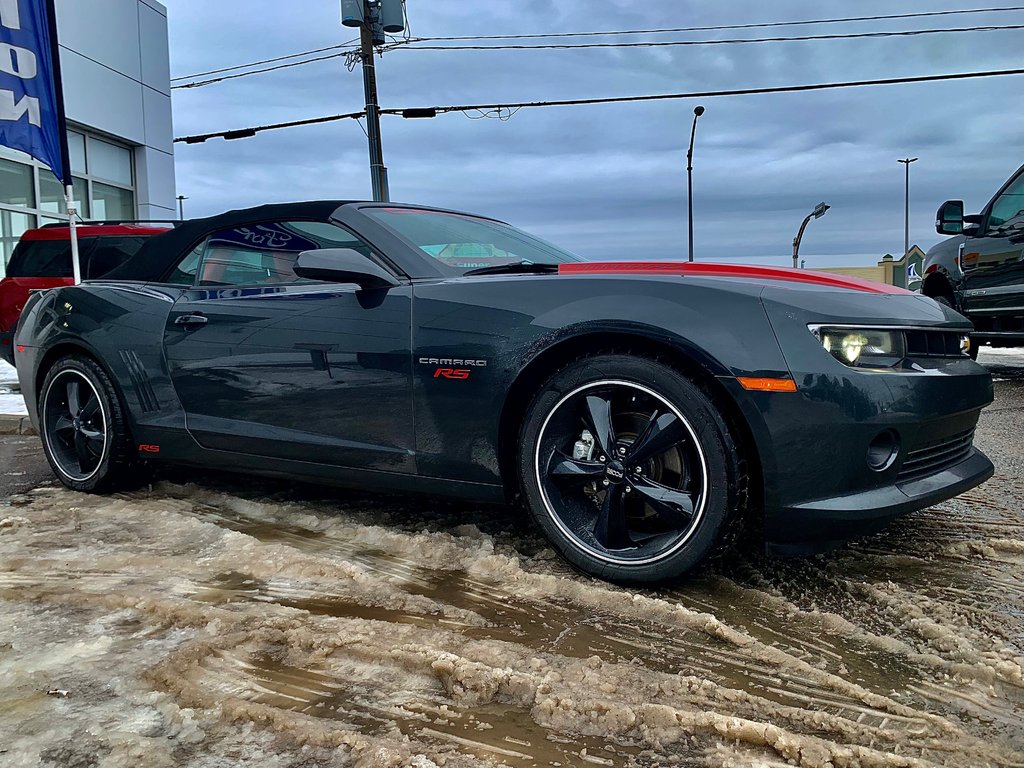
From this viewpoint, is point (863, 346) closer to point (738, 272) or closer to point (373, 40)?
point (738, 272)

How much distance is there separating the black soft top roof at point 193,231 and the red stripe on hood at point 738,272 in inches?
45.8

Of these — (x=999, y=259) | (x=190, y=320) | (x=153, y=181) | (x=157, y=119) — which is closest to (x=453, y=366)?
(x=190, y=320)

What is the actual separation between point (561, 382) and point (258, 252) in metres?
1.65

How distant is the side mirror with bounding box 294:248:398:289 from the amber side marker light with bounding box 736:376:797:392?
1.32m

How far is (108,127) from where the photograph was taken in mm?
14703

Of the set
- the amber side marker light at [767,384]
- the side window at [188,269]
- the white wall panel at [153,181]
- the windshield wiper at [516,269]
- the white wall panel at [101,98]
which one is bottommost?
the amber side marker light at [767,384]

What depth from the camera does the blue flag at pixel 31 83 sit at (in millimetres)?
6734

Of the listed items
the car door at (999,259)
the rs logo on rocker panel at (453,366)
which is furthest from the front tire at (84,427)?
the car door at (999,259)

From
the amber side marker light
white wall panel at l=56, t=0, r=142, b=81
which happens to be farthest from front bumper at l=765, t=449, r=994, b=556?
white wall panel at l=56, t=0, r=142, b=81

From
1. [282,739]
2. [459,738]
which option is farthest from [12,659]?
[459,738]

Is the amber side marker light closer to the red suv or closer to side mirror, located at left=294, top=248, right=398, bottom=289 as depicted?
side mirror, located at left=294, top=248, right=398, bottom=289

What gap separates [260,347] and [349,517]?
80 centimetres

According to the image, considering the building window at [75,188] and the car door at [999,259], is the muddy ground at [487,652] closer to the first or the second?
the car door at [999,259]

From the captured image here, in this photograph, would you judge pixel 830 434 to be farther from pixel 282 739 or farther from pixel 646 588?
pixel 282 739
